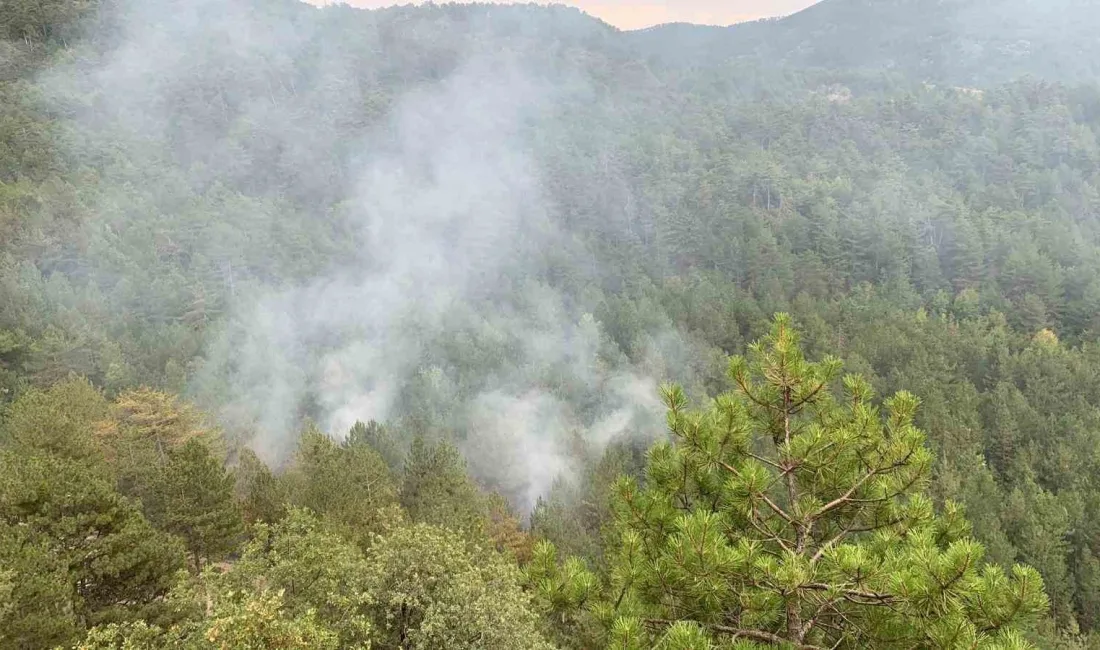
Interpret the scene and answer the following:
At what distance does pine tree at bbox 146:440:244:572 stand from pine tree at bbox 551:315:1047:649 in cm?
1773

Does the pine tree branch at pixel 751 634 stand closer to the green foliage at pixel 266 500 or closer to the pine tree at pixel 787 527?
the pine tree at pixel 787 527

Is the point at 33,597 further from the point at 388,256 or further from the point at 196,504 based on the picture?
the point at 388,256

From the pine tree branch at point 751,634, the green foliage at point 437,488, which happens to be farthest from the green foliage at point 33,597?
the green foliage at point 437,488

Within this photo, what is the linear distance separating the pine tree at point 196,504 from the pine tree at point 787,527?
17734 millimetres

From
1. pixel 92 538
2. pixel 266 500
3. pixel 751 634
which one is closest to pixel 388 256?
pixel 266 500

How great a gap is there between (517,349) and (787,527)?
53.1 m

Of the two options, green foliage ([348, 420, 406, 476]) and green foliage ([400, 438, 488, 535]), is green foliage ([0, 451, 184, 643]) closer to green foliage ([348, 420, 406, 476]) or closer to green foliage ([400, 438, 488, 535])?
green foliage ([400, 438, 488, 535])

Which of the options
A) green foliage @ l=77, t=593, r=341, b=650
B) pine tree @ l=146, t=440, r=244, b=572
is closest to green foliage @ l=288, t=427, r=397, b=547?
pine tree @ l=146, t=440, r=244, b=572

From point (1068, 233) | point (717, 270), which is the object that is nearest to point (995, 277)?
point (1068, 233)

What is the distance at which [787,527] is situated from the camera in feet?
24.2

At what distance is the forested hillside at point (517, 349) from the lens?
6879 millimetres

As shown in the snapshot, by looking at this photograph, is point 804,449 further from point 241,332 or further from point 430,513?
point 241,332

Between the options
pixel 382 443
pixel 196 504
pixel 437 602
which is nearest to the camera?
pixel 437 602

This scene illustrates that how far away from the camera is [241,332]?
50.7m
